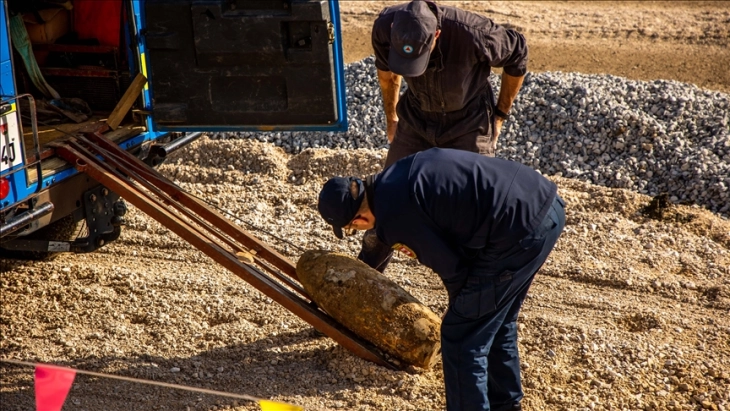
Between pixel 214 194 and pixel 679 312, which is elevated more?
pixel 214 194

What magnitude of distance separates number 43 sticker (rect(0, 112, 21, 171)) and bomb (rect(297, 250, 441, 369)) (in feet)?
5.92

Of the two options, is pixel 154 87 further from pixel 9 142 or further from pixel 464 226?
pixel 464 226

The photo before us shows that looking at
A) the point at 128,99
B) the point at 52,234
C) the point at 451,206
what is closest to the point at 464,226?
the point at 451,206

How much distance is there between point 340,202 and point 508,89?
1761 mm

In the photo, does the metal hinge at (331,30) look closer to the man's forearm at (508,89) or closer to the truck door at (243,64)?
the truck door at (243,64)

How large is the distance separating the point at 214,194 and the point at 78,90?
1.48m

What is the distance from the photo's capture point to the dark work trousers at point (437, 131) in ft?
15.8

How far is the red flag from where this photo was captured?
3805 mm

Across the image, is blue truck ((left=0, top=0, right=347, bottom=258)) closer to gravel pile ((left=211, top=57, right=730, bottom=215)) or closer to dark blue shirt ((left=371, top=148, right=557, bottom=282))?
dark blue shirt ((left=371, top=148, right=557, bottom=282))

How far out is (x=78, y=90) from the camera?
242 inches

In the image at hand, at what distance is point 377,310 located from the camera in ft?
14.6

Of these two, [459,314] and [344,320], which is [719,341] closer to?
[459,314]

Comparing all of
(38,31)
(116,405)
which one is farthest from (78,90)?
(116,405)

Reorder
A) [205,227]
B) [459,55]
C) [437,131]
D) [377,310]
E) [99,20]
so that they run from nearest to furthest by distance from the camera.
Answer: [377,310] → [459,55] → [437,131] → [205,227] → [99,20]
